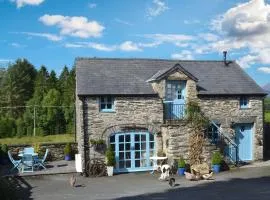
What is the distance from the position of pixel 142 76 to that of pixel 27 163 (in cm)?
789

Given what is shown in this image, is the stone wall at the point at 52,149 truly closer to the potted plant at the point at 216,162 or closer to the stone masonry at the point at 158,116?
the stone masonry at the point at 158,116

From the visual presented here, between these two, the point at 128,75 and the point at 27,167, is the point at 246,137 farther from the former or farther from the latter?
the point at 27,167

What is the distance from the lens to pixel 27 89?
61469mm

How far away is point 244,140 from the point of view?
24.8 m

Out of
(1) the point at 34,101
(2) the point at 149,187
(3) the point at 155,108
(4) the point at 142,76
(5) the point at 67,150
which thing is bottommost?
(2) the point at 149,187

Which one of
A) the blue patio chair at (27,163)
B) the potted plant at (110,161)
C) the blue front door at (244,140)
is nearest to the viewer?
the potted plant at (110,161)

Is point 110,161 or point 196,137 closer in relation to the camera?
point 110,161

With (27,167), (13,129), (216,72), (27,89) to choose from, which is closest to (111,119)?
(27,167)

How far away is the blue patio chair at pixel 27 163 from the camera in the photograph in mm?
22422

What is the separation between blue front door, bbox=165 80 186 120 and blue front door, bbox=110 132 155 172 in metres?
1.80

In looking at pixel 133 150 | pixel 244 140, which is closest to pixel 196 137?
pixel 133 150

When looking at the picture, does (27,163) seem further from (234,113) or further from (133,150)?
(234,113)

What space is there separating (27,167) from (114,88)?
6.32m

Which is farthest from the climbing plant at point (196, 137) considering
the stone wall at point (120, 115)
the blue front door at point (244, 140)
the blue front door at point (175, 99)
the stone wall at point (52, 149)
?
the stone wall at point (52, 149)
